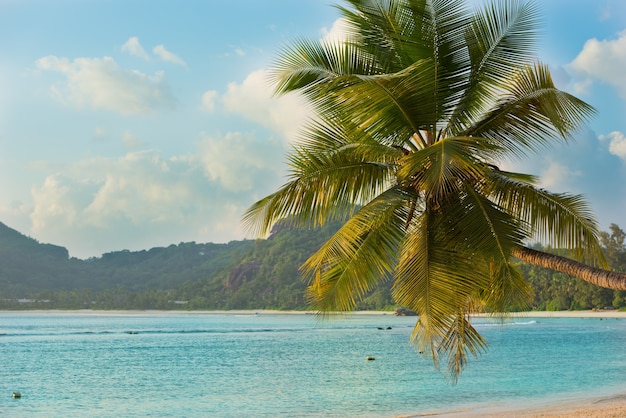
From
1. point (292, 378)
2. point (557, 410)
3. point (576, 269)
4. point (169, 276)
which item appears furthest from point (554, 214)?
point (169, 276)

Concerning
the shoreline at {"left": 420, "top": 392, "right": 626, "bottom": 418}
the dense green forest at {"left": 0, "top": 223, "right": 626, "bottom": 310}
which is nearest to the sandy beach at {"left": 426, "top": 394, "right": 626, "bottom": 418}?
the shoreline at {"left": 420, "top": 392, "right": 626, "bottom": 418}

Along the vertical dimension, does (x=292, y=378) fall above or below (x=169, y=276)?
below

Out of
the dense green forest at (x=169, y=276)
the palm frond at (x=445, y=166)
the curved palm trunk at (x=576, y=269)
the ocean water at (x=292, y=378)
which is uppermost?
the dense green forest at (x=169, y=276)

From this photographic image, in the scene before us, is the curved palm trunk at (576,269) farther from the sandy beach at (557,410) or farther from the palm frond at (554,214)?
the sandy beach at (557,410)

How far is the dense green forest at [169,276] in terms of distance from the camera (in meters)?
109

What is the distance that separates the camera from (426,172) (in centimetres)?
799

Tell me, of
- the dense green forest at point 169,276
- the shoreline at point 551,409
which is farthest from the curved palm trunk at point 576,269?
the dense green forest at point 169,276

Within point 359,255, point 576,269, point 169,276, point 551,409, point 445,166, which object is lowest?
point 551,409

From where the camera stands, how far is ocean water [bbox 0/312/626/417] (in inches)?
805

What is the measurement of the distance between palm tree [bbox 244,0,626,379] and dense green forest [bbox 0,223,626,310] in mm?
88273

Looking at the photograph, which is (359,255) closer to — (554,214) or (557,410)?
(554,214)

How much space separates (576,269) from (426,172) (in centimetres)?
197

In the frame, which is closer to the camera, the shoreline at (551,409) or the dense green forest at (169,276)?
the shoreline at (551,409)

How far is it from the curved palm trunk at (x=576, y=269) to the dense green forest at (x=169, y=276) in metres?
89.2
